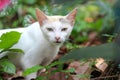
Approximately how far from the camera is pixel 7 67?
8.57ft

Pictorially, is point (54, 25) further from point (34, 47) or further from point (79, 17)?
point (79, 17)

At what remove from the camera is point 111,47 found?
3.35 feet

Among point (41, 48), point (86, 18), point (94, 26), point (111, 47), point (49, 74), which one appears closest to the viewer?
point (111, 47)

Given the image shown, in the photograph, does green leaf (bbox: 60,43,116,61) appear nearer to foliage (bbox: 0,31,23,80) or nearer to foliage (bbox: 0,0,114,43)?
foliage (bbox: 0,31,23,80)

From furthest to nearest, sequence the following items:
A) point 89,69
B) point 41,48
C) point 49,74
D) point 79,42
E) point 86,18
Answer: point 86,18, point 79,42, point 41,48, point 89,69, point 49,74

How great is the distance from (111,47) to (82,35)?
14.2 ft

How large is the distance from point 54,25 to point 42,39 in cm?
21


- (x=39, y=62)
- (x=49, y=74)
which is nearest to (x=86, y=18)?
(x=39, y=62)

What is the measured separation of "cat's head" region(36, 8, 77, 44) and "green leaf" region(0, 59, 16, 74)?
37cm

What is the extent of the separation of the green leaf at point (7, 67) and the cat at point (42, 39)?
234 mm

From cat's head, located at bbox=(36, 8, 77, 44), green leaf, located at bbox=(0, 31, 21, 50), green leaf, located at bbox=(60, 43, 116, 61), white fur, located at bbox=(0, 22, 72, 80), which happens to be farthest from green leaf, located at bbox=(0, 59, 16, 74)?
green leaf, located at bbox=(60, 43, 116, 61)

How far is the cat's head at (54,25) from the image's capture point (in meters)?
2.72

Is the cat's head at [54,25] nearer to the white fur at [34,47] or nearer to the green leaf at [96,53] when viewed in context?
the white fur at [34,47]

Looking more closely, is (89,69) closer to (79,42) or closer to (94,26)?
(79,42)
